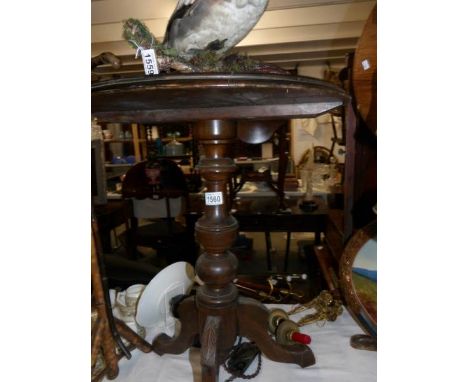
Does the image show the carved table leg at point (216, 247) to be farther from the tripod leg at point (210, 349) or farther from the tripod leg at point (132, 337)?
the tripod leg at point (132, 337)

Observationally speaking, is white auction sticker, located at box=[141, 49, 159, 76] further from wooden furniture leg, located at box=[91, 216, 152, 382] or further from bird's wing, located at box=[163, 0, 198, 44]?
wooden furniture leg, located at box=[91, 216, 152, 382]

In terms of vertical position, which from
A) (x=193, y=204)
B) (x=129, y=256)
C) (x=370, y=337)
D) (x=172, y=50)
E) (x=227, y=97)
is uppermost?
(x=172, y=50)

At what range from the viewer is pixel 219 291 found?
0.84m

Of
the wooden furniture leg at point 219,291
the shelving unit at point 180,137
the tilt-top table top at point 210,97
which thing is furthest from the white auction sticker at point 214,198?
the shelving unit at point 180,137

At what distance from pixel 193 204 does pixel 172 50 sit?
7.88 feet

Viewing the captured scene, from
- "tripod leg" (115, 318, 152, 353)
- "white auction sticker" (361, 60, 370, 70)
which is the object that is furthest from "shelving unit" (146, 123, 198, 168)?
"tripod leg" (115, 318, 152, 353)

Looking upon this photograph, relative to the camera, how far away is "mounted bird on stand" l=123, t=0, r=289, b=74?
649 millimetres

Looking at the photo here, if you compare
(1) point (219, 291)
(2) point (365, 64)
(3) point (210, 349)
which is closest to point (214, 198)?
(1) point (219, 291)

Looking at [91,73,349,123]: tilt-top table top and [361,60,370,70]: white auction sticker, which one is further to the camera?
[361,60,370,70]: white auction sticker

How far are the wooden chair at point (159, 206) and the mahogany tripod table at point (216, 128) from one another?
184 centimetres

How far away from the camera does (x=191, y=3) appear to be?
0.68 metres

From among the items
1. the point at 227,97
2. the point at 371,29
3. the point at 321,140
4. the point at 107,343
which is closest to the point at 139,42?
the point at 227,97

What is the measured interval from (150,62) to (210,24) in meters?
0.15

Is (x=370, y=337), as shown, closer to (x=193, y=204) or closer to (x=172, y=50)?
(x=172, y=50)
